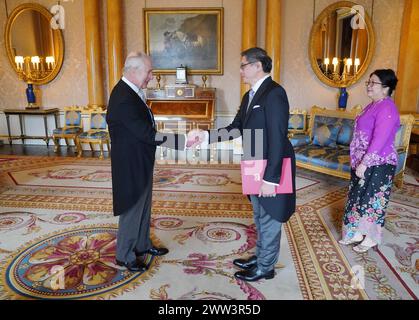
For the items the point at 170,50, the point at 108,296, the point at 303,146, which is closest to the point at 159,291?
the point at 108,296

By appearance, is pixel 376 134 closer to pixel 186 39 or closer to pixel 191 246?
pixel 191 246

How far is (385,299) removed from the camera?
2.28 metres

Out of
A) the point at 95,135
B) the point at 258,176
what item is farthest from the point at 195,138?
the point at 95,135

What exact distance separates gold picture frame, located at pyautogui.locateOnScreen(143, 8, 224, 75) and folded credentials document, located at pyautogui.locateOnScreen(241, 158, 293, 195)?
4980mm

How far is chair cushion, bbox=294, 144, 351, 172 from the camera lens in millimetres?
4470

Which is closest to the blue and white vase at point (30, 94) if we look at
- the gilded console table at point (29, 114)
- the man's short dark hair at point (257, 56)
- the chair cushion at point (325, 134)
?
the gilded console table at point (29, 114)

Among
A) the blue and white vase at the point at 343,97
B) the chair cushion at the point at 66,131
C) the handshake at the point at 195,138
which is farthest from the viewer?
the chair cushion at the point at 66,131

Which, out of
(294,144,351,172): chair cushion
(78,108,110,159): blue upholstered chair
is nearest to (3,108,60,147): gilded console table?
(78,108,110,159): blue upholstered chair

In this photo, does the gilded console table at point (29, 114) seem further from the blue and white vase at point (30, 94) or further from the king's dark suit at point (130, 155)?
the king's dark suit at point (130, 155)

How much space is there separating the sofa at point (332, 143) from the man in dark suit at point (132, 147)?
2623mm

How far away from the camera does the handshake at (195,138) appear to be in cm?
273

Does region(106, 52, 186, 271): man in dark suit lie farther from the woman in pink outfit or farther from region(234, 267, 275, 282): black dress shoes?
the woman in pink outfit

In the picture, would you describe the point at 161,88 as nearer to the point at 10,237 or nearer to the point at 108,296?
the point at 10,237

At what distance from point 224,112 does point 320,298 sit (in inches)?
208
